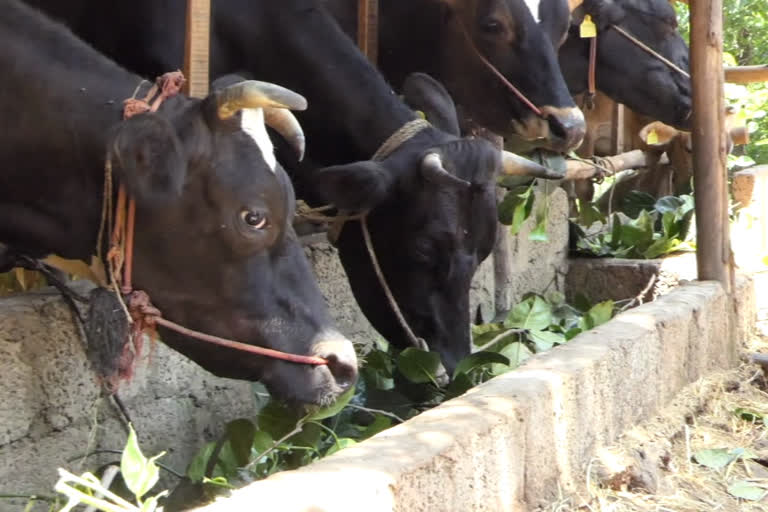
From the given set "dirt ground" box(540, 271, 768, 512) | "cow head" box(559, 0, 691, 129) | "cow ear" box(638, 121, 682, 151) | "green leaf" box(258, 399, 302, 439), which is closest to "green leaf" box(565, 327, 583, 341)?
"dirt ground" box(540, 271, 768, 512)

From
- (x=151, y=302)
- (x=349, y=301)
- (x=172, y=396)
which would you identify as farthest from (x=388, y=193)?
(x=151, y=302)

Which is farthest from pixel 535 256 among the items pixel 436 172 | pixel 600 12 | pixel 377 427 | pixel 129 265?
pixel 129 265

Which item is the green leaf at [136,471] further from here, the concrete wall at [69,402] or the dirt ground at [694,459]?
the dirt ground at [694,459]

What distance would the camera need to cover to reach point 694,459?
4621 millimetres

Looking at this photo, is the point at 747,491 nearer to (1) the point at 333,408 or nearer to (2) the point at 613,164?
(1) the point at 333,408

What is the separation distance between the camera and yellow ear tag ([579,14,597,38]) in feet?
25.0

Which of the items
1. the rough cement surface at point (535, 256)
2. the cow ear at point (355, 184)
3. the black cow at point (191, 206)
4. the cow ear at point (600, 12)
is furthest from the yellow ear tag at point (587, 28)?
the black cow at point (191, 206)

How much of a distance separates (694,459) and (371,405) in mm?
1271

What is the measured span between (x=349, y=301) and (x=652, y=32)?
3613mm

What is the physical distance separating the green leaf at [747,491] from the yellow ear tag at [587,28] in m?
3.88

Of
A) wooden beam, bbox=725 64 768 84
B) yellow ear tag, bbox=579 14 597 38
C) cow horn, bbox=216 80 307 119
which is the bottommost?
cow horn, bbox=216 80 307 119

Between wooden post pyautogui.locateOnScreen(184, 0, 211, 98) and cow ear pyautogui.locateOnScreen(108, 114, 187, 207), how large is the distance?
64 centimetres

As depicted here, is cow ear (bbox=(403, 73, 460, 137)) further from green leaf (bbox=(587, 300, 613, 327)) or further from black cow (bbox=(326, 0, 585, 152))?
green leaf (bbox=(587, 300, 613, 327))

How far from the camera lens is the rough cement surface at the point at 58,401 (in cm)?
350
